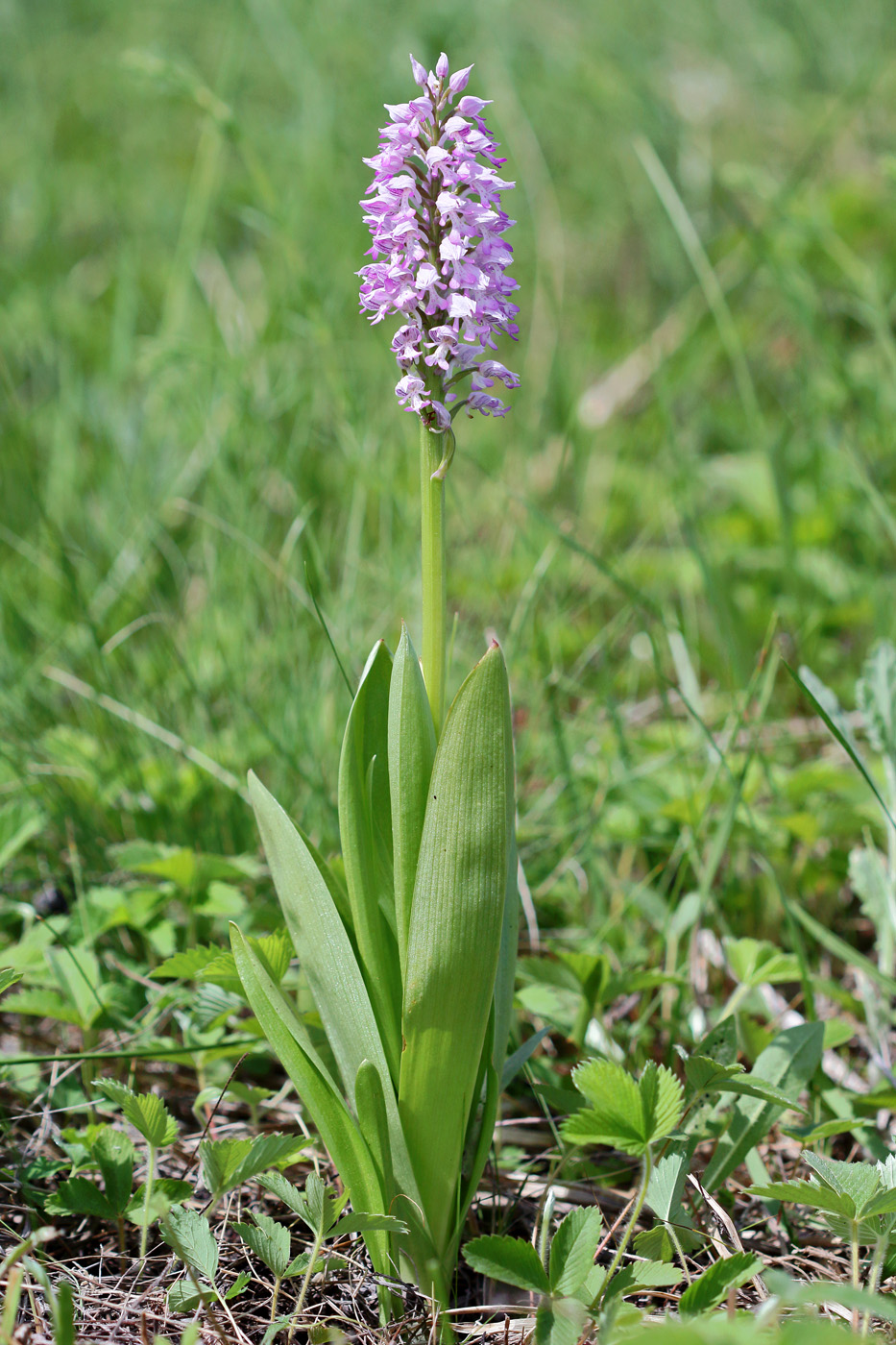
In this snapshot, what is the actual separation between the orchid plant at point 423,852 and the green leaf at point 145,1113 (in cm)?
15

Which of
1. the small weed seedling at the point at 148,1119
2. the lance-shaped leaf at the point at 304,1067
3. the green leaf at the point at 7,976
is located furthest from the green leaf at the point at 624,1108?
the green leaf at the point at 7,976

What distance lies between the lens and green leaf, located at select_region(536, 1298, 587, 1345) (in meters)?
0.96

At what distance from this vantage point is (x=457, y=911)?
3.50ft

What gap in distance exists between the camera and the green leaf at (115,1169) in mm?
1199

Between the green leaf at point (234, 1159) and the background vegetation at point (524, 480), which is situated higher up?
the background vegetation at point (524, 480)

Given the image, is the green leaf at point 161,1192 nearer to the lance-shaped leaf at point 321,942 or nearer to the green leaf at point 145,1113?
the green leaf at point 145,1113

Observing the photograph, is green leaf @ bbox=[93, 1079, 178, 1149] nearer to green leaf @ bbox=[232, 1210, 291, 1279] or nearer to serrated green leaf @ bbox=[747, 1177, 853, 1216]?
green leaf @ bbox=[232, 1210, 291, 1279]

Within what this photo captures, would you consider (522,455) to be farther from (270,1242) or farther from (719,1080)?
(270,1242)

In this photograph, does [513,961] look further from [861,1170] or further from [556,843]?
[556,843]

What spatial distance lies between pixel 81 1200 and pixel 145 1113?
0.23 m

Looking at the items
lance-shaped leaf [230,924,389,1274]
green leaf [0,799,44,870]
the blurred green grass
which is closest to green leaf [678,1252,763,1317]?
lance-shaped leaf [230,924,389,1274]

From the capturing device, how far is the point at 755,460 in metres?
3.22

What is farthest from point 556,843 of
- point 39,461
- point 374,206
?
point 39,461

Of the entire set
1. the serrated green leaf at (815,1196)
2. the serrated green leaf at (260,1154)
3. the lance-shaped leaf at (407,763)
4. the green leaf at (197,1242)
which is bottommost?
the green leaf at (197,1242)
